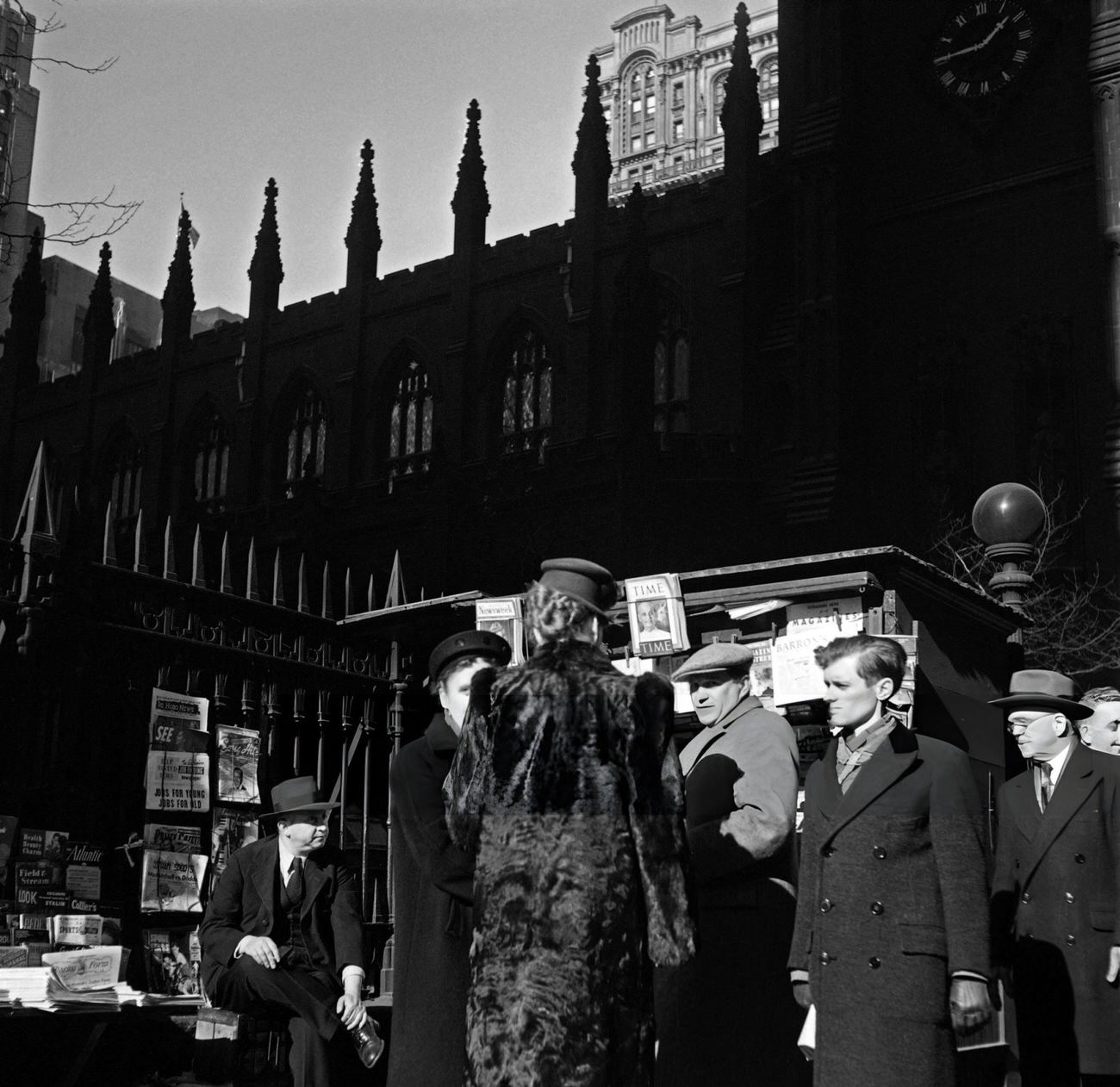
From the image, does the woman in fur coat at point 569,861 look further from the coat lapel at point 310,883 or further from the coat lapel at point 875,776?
the coat lapel at point 310,883

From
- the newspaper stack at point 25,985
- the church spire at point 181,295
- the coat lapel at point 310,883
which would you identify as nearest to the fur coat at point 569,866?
the coat lapel at point 310,883

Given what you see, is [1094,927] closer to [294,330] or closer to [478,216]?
[478,216]

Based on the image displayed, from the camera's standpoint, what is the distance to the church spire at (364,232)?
41.0m

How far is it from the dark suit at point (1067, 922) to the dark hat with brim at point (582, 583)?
96.8 inches

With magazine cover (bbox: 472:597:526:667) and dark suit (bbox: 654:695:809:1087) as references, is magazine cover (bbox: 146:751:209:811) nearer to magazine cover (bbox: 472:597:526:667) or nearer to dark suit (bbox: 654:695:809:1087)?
magazine cover (bbox: 472:597:526:667)

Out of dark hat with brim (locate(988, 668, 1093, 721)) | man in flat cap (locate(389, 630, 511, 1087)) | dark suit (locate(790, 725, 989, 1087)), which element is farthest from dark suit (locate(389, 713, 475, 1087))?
dark hat with brim (locate(988, 668, 1093, 721))

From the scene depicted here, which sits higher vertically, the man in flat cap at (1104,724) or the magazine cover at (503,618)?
the magazine cover at (503,618)

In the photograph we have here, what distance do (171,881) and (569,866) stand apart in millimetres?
4759

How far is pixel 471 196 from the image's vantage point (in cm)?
3875

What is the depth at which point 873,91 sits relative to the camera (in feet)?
105

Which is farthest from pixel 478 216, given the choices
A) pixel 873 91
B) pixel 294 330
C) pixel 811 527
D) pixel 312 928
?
pixel 312 928

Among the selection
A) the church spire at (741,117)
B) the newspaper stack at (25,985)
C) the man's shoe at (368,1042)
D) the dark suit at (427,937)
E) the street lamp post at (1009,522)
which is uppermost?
the church spire at (741,117)

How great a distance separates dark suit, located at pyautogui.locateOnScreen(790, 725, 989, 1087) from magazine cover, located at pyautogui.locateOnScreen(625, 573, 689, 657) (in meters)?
3.35

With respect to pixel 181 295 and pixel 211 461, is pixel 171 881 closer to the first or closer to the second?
pixel 211 461
